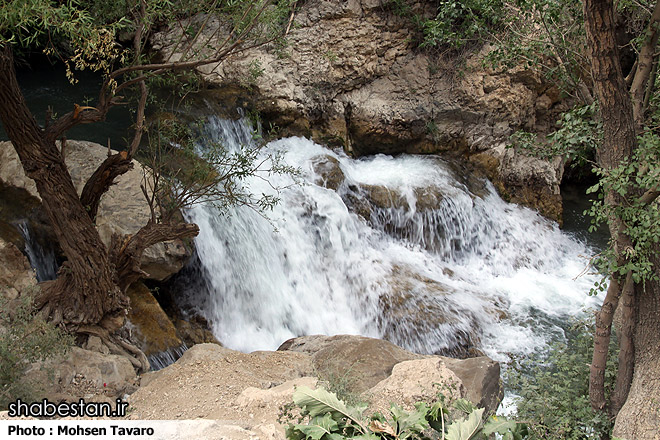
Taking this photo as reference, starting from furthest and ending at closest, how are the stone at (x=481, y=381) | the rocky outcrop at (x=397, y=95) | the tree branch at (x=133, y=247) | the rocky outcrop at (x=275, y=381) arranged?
1. the rocky outcrop at (x=397, y=95)
2. the tree branch at (x=133, y=247)
3. the stone at (x=481, y=381)
4. the rocky outcrop at (x=275, y=381)

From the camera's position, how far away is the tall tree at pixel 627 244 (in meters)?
4.02

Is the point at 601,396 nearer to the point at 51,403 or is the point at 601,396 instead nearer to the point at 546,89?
the point at 51,403

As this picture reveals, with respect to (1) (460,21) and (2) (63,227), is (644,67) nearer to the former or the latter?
(2) (63,227)

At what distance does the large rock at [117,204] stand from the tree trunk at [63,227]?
3.69 ft

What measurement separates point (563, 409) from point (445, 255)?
459 cm

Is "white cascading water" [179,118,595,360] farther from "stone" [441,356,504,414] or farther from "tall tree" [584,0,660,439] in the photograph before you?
"tall tree" [584,0,660,439]

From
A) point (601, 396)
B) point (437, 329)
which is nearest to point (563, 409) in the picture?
point (601, 396)

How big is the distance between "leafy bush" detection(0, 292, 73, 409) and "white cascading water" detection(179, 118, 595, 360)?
2.58 m

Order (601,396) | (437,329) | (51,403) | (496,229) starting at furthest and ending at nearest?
(496,229)
(437,329)
(601,396)
(51,403)

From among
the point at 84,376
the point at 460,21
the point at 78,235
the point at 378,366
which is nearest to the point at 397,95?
the point at 460,21

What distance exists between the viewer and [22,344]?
172 inches

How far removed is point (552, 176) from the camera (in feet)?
35.8

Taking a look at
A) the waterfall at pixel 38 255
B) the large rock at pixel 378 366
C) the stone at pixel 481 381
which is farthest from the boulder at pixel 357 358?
the waterfall at pixel 38 255

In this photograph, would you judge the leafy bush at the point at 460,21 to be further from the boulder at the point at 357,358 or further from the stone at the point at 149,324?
the stone at the point at 149,324
